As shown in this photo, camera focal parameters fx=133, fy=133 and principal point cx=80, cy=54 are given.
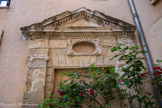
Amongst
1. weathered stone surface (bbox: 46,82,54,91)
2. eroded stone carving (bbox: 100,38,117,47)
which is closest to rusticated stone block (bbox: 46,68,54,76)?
weathered stone surface (bbox: 46,82,54,91)

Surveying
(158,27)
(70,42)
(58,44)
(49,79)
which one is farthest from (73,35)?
(158,27)

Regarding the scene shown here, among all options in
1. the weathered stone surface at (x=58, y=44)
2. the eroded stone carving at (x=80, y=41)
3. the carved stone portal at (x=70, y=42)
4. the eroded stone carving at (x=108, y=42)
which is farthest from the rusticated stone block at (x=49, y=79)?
the eroded stone carving at (x=108, y=42)

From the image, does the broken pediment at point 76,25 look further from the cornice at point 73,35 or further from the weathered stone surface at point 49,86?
the weathered stone surface at point 49,86

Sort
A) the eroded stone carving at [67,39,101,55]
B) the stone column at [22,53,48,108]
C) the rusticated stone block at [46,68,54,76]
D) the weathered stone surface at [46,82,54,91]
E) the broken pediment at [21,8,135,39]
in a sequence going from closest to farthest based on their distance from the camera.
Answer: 1. the stone column at [22,53,48,108]
2. the weathered stone surface at [46,82,54,91]
3. the rusticated stone block at [46,68,54,76]
4. the eroded stone carving at [67,39,101,55]
5. the broken pediment at [21,8,135,39]

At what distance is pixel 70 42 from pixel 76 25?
65 centimetres

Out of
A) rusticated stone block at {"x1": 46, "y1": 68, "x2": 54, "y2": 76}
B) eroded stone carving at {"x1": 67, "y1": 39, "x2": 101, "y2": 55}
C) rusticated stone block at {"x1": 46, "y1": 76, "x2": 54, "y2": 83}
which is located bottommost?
rusticated stone block at {"x1": 46, "y1": 76, "x2": 54, "y2": 83}

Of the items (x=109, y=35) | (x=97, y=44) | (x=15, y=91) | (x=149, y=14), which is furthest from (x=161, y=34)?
(x=15, y=91)

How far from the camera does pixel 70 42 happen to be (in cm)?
387

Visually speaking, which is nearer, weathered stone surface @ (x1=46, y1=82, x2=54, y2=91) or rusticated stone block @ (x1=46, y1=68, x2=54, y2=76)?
weathered stone surface @ (x1=46, y1=82, x2=54, y2=91)

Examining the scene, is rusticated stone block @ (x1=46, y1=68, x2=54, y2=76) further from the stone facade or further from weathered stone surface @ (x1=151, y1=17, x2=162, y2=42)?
weathered stone surface @ (x1=151, y1=17, x2=162, y2=42)

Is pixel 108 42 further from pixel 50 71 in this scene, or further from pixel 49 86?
pixel 49 86

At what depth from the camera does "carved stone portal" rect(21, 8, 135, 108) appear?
11.2 feet

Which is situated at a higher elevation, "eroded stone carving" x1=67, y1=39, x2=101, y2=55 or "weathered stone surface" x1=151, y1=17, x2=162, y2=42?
"weathered stone surface" x1=151, y1=17, x2=162, y2=42

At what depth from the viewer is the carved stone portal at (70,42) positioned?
341 cm
